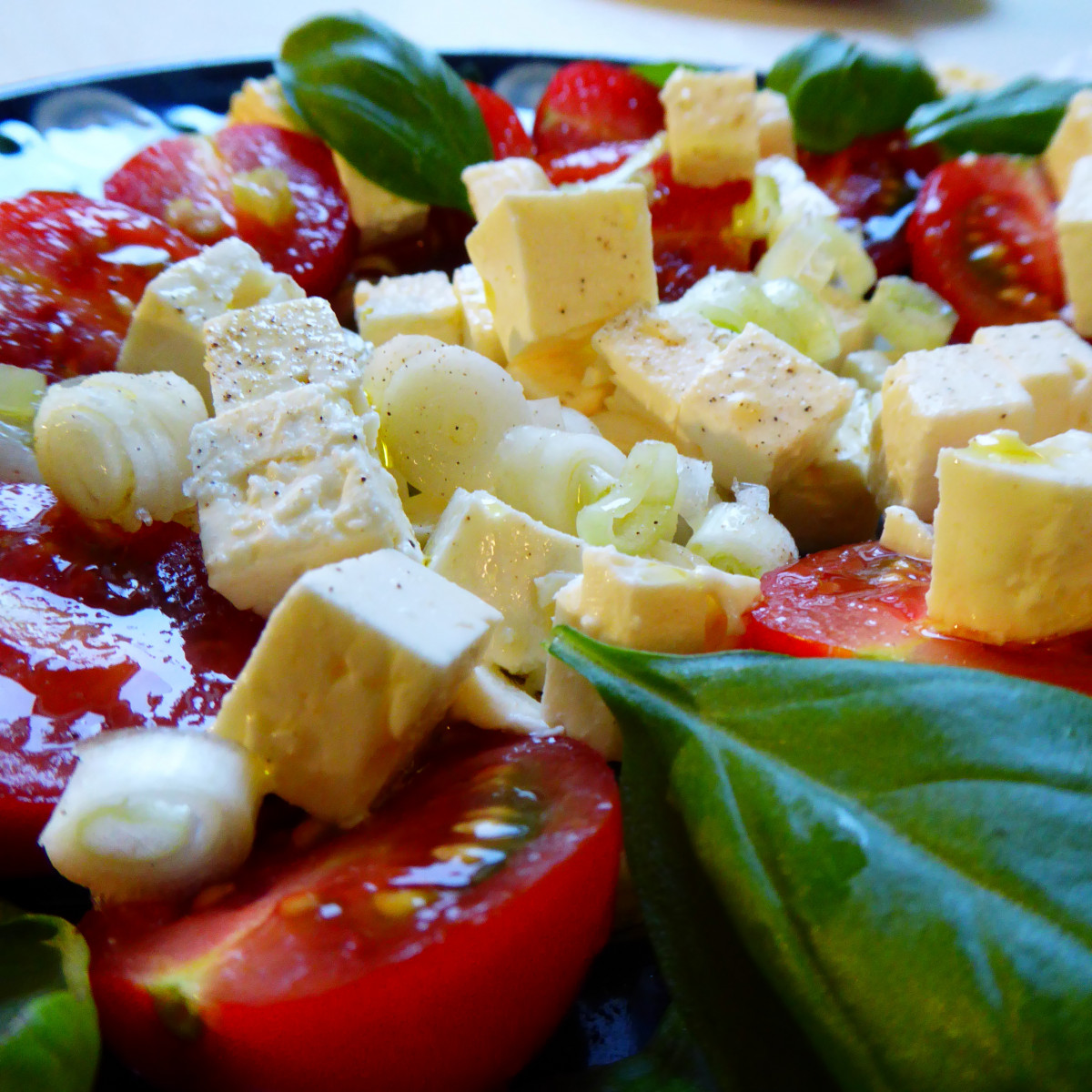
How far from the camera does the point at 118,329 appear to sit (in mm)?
1193

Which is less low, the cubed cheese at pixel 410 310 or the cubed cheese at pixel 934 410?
the cubed cheese at pixel 410 310

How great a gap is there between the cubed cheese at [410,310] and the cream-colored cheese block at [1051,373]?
640 mm

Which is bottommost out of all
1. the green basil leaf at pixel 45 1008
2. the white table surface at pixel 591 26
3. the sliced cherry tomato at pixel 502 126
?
the green basil leaf at pixel 45 1008

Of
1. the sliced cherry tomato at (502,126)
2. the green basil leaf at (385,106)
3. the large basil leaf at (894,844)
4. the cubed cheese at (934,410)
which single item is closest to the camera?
the large basil leaf at (894,844)

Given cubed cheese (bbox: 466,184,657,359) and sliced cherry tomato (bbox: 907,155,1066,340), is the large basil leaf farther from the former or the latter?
sliced cherry tomato (bbox: 907,155,1066,340)

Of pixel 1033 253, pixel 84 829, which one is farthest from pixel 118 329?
pixel 1033 253

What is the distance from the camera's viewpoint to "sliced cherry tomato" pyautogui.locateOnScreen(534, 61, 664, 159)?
1.79m

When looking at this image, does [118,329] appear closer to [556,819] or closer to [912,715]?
[556,819]

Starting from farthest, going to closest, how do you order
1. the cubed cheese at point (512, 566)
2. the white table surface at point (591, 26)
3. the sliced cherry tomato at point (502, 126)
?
the white table surface at point (591, 26) → the sliced cherry tomato at point (502, 126) → the cubed cheese at point (512, 566)

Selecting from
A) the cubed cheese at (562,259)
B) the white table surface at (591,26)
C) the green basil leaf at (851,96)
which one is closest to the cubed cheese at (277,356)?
the cubed cheese at (562,259)

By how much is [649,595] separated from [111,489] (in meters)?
0.48

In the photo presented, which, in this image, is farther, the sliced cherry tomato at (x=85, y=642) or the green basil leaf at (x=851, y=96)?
the green basil leaf at (x=851, y=96)

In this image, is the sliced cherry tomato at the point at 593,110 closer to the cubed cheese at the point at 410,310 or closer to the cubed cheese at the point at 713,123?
the cubed cheese at the point at 713,123

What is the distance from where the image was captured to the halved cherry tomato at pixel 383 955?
0.58 m
